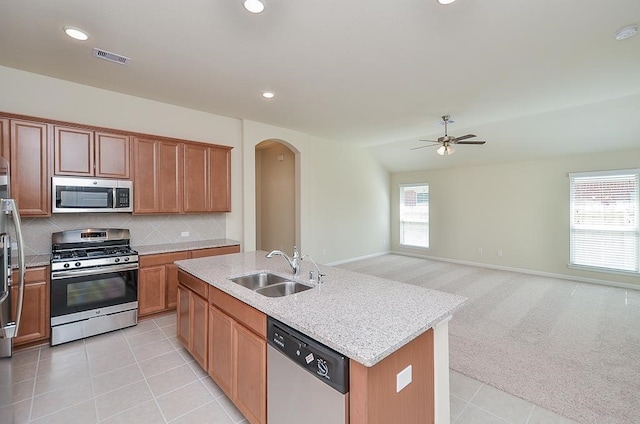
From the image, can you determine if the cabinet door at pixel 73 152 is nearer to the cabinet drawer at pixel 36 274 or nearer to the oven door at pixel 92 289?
the cabinet drawer at pixel 36 274

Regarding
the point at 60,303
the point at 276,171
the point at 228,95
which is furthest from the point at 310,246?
the point at 60,303

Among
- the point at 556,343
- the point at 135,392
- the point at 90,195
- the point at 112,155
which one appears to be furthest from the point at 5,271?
the point at 556,343

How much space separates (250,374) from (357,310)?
828mm

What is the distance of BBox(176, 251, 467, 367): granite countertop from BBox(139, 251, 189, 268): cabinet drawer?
143cm

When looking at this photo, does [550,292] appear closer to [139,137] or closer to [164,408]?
[164,408]

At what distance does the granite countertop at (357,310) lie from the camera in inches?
47.4

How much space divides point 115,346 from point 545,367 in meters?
4.13

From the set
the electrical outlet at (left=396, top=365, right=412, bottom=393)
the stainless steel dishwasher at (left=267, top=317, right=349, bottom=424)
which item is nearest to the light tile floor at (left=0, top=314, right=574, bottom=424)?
the stainless steel dishwasher at (left=267, top=317, right=349, bottom=424)

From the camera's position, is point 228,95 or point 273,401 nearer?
point 273,401

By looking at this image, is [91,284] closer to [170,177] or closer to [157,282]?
[157,282]

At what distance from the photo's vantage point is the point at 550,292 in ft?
15.5

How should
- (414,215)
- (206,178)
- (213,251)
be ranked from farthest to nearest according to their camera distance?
(414,215)
(206,178)
(213,251)

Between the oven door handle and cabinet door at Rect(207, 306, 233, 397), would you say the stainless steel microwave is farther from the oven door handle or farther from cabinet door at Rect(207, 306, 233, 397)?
cabinet door at Rect(207, 306, 233, 397)

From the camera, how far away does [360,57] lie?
9.32 ft
